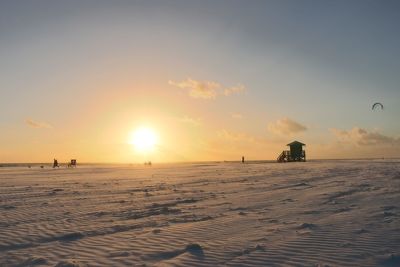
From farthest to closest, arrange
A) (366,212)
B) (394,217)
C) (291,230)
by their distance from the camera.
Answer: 1. (366,212)
2. (394,217)
3. (291,230)

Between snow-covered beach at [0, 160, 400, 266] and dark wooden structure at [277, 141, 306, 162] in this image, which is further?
dark wooden structure at [277, 141, 306, 162]

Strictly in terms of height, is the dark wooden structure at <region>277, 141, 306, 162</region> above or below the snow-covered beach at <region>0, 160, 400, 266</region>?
above

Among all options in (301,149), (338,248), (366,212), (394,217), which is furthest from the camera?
(301,149)

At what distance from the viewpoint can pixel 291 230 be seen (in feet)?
31.2

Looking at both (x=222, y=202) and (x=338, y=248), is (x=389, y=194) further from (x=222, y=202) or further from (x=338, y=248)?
(x=338, y=248)

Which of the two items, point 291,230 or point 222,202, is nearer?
point 291,230

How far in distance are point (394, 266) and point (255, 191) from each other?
472 inches

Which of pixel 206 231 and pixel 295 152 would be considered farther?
pixel 295 152

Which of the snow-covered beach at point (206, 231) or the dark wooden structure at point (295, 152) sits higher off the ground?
the dark wooden structure at point (295, 152)

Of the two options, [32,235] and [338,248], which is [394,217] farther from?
[32,235]

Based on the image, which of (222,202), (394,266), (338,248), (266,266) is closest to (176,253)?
(266,266)

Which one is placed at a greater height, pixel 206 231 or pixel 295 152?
pixel 295 152

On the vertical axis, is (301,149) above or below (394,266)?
above

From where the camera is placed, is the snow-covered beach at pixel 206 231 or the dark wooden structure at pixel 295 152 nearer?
the snow-covered beach at pixel 206 231
